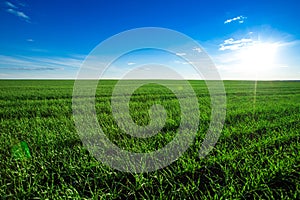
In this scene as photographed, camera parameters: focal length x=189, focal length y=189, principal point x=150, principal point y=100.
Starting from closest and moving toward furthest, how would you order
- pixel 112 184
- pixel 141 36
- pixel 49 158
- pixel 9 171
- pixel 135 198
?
pixel 135 198 < pixel 112 184 < pixel 9 171 < pixel 49 158 < pixel 141 36

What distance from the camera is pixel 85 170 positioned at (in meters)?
2.59

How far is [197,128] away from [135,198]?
2.77m

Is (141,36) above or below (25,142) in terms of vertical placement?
above

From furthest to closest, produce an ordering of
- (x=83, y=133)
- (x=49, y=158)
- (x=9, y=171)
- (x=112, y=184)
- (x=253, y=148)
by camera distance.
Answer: (x=83, y=133) < (x=253, y=148) < (x=49, y=158) < (x=9, y=171) < (x=112, y=184)

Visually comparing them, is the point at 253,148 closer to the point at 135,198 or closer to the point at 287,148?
the point at 287,148

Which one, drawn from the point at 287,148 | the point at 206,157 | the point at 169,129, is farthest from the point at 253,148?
the point at 169,129

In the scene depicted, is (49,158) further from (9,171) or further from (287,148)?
(287,148)

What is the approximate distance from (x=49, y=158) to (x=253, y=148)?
338 centimetres

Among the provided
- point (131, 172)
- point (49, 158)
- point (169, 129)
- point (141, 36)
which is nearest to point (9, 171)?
point (49, 158)

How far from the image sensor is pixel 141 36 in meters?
4.28

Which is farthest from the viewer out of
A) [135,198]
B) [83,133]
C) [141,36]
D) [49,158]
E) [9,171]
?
[141,36]

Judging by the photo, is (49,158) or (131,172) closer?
(131,172)

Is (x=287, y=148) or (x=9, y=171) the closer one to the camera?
(x=9, y=171)

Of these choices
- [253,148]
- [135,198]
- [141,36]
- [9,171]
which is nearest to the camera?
[135,198]
